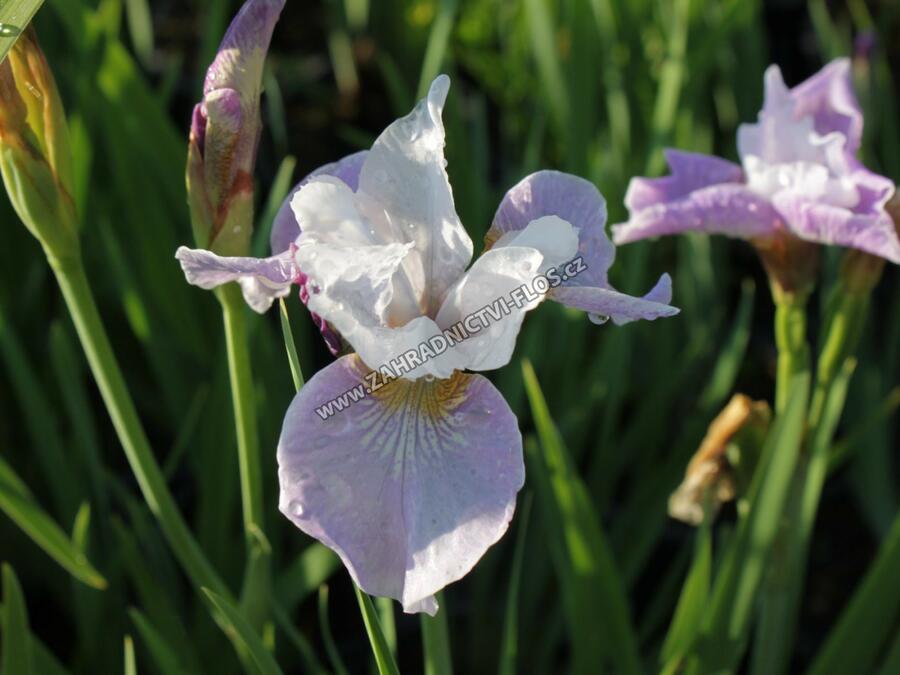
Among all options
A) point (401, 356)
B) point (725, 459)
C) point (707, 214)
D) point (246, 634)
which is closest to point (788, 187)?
point (707, 214)

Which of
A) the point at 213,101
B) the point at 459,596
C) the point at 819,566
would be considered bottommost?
the point at 819,566

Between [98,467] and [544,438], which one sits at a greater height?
[98,467]

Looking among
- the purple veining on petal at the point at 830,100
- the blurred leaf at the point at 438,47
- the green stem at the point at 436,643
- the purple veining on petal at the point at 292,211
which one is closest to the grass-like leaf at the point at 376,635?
the green stem at the point at 436,643

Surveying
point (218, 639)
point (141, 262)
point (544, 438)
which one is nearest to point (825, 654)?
point (544, 438)

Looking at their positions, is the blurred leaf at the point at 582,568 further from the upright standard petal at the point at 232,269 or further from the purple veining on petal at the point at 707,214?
the upright standard petal at the point at 232,269

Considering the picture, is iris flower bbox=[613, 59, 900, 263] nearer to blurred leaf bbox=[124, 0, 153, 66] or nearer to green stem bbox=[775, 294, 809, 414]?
green stem bbox=[775, 294, 809, 414]

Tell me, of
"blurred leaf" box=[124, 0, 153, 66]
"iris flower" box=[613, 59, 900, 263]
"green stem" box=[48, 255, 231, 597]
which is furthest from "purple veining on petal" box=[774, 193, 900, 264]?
"blurred leaf" box=[124, 0, 153, 66]

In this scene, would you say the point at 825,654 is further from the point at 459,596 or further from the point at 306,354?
the point at 306,354
